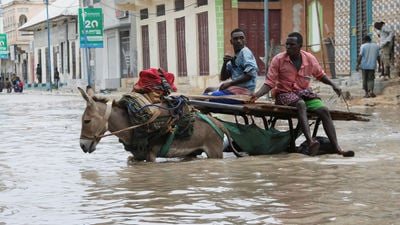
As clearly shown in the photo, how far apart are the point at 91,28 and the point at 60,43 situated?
19592 millimetres

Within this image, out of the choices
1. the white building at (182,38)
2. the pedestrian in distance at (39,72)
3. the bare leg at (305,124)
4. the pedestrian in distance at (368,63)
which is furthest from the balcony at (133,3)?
the bare leg at (305,124)

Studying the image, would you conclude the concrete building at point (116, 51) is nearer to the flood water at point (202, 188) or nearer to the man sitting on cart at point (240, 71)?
the flood water at point (202, 188)

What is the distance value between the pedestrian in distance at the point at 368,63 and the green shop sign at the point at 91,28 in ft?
57.1

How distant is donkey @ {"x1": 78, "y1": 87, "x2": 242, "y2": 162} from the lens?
292 inches

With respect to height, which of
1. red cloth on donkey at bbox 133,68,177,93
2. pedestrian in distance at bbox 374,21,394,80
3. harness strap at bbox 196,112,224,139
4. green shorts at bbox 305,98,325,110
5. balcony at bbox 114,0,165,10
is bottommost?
harness strap at bbox 196,112,224,139

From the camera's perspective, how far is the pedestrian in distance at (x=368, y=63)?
17141 millimetres

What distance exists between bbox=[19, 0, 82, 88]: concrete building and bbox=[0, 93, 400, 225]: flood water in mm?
38990

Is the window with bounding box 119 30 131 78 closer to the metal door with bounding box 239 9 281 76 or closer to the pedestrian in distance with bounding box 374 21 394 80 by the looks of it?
the metal door with bounding box 239 9 281 76

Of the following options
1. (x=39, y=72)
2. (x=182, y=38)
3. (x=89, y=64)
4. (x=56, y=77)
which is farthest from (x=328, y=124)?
(x=39, y=72)

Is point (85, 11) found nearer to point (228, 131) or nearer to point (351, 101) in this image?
point (351, 101)

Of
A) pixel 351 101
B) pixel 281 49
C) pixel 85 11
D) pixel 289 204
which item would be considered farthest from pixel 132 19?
pixel 289 204

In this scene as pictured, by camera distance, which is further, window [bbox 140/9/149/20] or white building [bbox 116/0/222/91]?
window [bbox 140/9/149/20]

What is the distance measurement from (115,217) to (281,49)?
19.1 metres

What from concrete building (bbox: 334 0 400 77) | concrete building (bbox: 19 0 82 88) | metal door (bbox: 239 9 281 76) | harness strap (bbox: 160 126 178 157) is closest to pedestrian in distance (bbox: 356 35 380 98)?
concrete building (bbox: 334 0 400 77)
